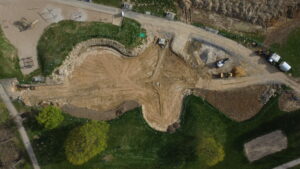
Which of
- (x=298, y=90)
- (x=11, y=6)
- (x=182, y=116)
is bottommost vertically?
(x=182, y=116)

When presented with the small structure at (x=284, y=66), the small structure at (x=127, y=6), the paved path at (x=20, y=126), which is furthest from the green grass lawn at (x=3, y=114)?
the small structure at (x=284, y=66)

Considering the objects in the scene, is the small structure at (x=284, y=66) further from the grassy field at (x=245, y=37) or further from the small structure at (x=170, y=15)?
the small structure at (x=170, y=15)

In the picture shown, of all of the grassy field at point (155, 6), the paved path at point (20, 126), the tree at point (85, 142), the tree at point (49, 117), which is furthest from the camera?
the grassy field at point (155, 6)

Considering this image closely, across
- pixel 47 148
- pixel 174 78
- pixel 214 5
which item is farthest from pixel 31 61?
pixel 214 5

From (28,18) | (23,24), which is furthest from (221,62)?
(23,24)

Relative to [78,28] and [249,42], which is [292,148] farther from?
[78,28]
